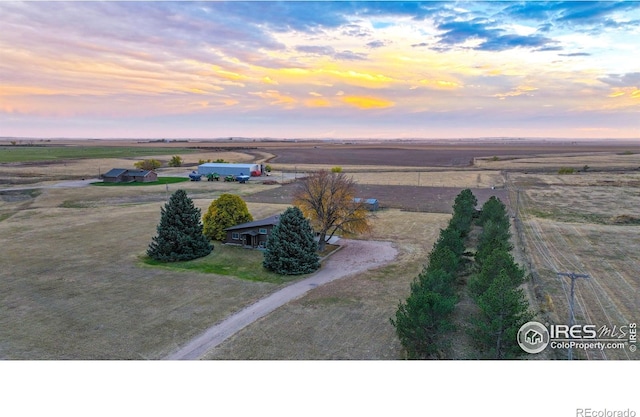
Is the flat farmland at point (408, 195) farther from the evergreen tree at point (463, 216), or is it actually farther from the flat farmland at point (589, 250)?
the evergreen tree at point (463, 216)

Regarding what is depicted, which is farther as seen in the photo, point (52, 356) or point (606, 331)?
point (606, 331)

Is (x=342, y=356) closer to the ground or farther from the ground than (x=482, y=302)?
closer to the ground

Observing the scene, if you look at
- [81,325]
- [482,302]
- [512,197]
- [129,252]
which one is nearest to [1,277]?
[129,252]

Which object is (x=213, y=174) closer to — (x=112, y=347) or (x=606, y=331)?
(x=112, y=347)

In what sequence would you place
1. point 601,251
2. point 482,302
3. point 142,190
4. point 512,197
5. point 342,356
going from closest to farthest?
point 482,302 < point 342,356 < point 601,251 < point 512,197 < point 142,190

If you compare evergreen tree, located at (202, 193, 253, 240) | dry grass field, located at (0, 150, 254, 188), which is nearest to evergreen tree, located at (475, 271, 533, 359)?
evergreen tree, located at (202, 193, 253, 240)

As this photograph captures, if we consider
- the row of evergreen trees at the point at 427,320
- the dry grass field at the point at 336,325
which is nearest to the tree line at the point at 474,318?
the row of evergreen trees at the point at 427,320

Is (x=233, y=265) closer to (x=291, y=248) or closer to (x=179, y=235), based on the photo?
(x=179, y=235)
